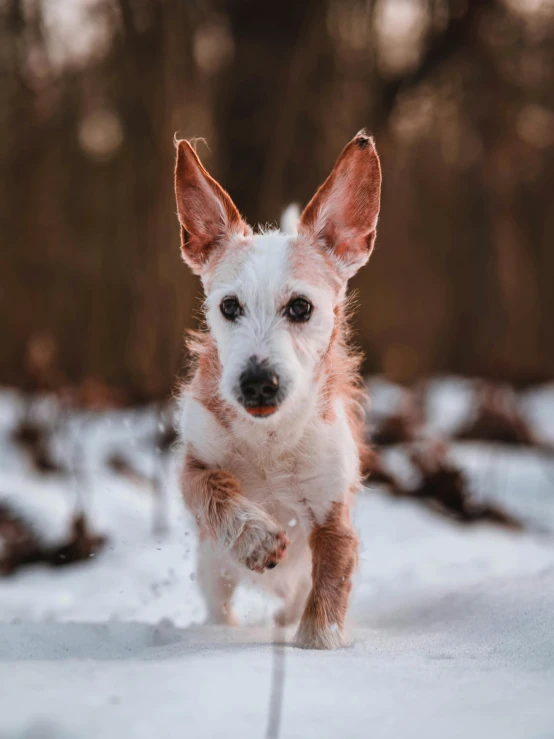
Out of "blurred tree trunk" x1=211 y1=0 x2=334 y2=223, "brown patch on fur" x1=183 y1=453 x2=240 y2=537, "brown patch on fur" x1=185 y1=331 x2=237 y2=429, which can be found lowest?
"brown patch on fur" x1=183 y1=453 x2=240 y2=537

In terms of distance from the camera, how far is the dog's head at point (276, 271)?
302 centimetres

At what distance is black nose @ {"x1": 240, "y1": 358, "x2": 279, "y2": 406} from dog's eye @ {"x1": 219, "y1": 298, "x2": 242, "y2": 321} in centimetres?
32

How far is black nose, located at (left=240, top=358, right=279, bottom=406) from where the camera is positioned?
2945 millimetres

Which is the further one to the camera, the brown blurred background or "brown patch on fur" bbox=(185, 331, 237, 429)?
the brown blurred background

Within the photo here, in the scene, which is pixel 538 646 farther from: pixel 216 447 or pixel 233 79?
pixel 233 79

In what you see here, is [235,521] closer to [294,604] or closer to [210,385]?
[210,385]

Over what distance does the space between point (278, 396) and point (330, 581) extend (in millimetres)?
799

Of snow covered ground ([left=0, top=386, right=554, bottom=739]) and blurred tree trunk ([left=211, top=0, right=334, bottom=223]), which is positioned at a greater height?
blurred tree trunk ([left=211, top=0, right=334, bottom=223])

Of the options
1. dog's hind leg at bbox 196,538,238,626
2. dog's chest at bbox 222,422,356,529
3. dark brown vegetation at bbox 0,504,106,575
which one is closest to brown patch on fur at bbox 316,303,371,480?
dog's chest at bbox 222,422,356,529

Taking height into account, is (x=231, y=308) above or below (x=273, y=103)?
below

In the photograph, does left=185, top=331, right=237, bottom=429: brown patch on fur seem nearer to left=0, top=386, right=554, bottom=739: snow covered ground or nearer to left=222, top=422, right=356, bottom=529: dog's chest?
left=222, top=422, right=356, bottom=529: dog's chest

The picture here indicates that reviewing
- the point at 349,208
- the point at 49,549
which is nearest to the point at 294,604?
the point at 349,208

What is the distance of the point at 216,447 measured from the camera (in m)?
3.41

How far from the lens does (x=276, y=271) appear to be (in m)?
3.24
